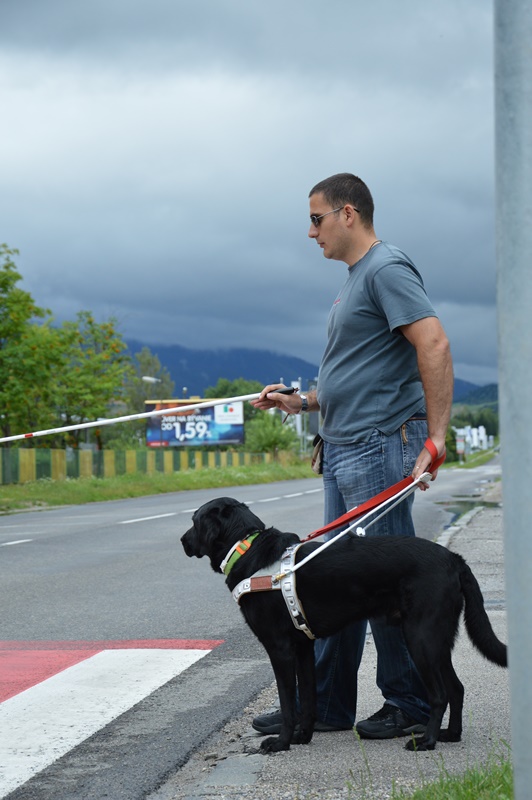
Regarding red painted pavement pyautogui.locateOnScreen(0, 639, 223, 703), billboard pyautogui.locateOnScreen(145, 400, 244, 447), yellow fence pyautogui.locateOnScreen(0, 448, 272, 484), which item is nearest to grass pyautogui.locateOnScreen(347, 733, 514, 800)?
red painted pavement pyautogui.locateOnScreen(0, 639, 223, 703)

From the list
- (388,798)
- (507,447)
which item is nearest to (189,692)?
(388,798)

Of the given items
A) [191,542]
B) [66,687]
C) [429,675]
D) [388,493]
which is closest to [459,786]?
[429,675]

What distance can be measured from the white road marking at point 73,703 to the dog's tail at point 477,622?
64.1 inches

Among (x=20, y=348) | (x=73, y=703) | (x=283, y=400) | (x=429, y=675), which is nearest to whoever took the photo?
(x=429, y=675)

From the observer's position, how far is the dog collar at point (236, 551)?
168 inches

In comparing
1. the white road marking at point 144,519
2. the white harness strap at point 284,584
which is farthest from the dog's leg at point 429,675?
the white road marking at point 144,519

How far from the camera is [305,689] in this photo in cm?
430

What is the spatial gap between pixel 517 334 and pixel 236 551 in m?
2.48

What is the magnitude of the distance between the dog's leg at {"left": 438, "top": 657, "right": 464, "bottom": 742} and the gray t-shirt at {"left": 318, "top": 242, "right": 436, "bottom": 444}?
3.12 ft

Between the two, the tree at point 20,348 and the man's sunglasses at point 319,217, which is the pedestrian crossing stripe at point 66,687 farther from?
the tree at point 20,348

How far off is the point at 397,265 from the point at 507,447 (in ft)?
7.66

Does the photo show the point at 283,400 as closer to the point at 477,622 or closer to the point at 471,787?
the point at 477,622

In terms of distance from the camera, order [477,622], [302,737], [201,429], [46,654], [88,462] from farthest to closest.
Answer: [201,429] → [88,462] → [46,654] → [302,737] → [477,622]

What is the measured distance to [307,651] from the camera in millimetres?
4266
